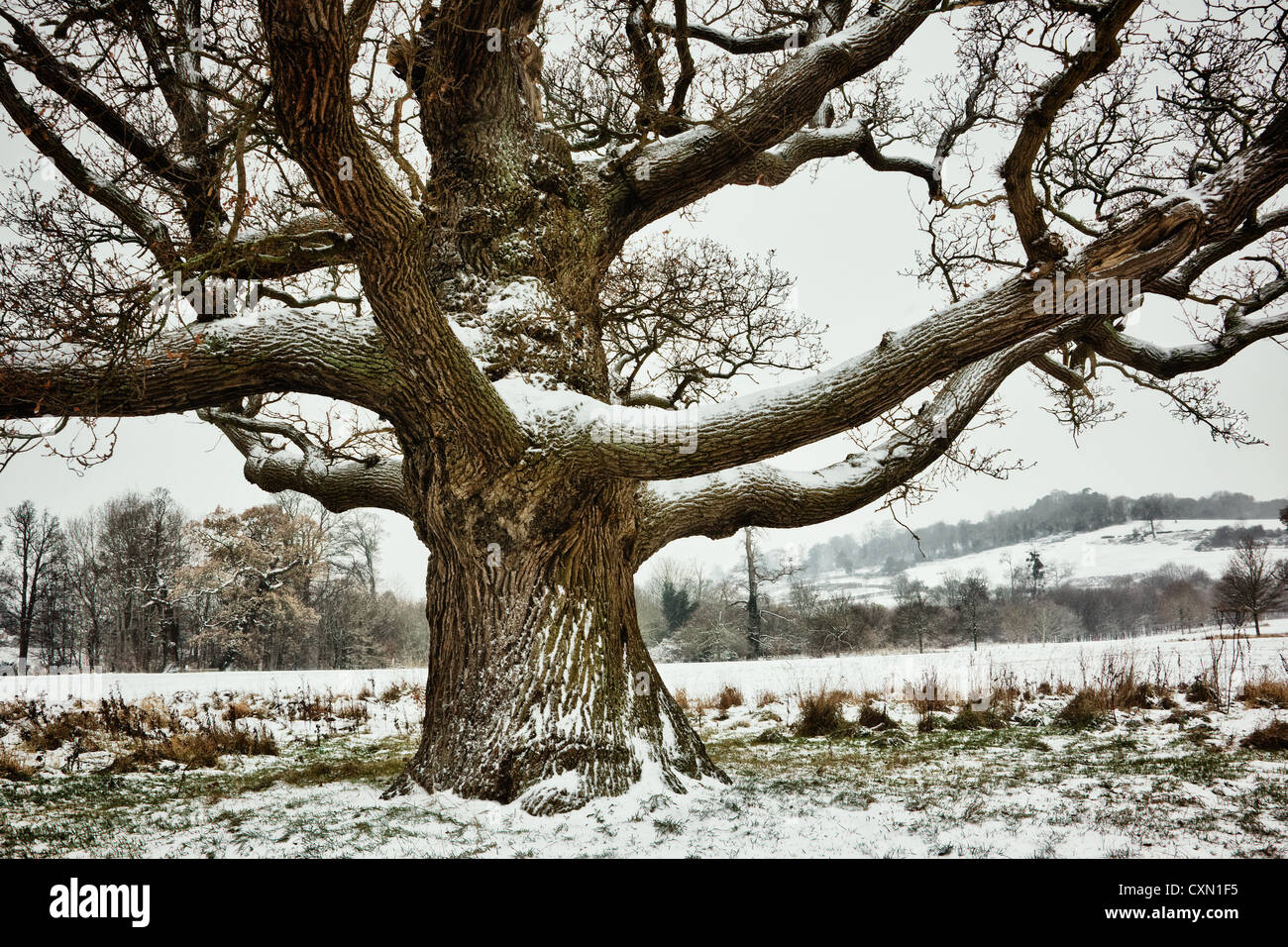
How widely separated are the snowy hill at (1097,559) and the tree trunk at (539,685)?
33.2m

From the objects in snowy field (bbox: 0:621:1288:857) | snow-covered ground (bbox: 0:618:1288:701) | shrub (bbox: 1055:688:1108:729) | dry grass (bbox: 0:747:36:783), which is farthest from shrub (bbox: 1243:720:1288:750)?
dry grass (bbox: 0:747:36:783)

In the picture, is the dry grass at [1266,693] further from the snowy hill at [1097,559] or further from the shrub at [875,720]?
the snowy hill at [1097,559]

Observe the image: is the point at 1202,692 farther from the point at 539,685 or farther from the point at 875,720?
the point at 539,685

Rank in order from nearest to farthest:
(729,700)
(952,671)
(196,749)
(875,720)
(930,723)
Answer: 1. (196,749)
2. (930,723)
3. (875,720)
4. (729,700)
5. (952,671)

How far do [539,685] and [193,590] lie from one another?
28.7 metres

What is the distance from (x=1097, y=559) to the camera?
49219 mm

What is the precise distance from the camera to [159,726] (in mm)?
8867

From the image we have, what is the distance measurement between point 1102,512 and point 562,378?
7829 cm

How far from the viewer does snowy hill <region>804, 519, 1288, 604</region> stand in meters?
44.6

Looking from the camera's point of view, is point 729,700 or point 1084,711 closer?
point 1084,711

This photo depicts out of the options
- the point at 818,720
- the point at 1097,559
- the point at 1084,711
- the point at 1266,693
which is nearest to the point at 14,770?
the point at 818,720

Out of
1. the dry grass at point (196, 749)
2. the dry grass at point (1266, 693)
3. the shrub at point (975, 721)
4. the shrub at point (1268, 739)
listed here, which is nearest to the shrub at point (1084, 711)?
the shrub at point (975, 721)
